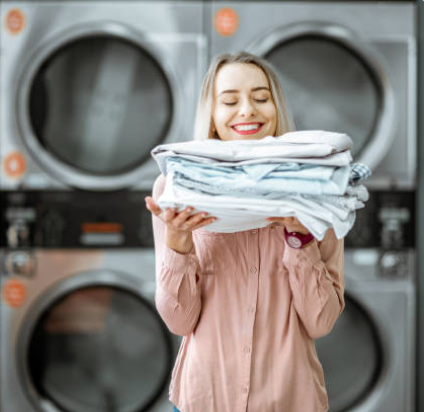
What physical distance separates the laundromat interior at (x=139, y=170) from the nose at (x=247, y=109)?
0.73 m

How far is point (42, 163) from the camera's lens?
5.37 feet

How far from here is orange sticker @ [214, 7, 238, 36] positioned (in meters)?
1.65

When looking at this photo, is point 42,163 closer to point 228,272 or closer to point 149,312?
point 149,312

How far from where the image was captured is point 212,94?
0.97 m

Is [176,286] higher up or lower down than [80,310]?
higher up

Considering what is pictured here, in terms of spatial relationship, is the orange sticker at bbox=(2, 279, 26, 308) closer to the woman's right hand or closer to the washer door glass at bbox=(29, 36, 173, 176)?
the washer door glass at bbox=(29, 36, 173, 176)

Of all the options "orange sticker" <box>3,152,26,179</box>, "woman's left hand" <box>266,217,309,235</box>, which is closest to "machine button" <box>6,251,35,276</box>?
"orange sticker" <box>3,152,26,179</box>

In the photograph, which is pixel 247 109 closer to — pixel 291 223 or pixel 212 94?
pixel 212 94

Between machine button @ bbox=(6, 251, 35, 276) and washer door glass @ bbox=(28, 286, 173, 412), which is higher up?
machine button @ bbox=(6, 251, 35, 276)

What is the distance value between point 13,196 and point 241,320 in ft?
3.43

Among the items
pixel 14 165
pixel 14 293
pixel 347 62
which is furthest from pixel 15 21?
pixel 347 62

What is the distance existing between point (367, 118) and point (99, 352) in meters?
1.21

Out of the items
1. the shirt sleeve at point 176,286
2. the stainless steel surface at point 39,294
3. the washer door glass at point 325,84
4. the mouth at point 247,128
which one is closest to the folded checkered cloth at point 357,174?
the mouth at point 247,128

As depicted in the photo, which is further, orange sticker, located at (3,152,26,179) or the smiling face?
orange sticker, located at (3,152,26,179)
